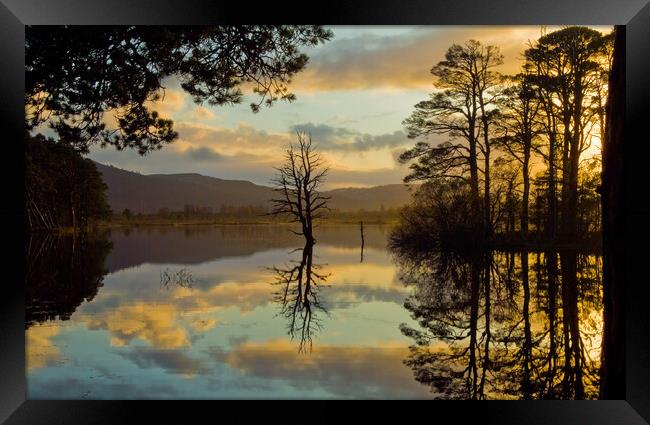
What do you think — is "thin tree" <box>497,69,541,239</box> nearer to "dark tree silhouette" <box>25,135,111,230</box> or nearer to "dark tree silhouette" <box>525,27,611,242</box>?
"dark tree silhouette" <box>525,27,611,242</box>

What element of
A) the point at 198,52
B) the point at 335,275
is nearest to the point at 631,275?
the point at 198,52

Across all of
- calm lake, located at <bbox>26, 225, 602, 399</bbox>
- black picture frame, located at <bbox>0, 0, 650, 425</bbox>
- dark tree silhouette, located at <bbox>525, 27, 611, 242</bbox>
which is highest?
dark tree silhouette, located at <bbox>525, 27, 611, 242</bbox>

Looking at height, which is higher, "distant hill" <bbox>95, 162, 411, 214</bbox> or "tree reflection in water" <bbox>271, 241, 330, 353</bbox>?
"distant hill" <bbox>95, 162, 411, 214</bbox>

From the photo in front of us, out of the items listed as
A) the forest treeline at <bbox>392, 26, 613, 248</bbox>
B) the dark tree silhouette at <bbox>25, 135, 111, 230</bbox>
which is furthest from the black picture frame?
the dark tree silhouette at <bbox>25, 135, 111, 230</bbox>

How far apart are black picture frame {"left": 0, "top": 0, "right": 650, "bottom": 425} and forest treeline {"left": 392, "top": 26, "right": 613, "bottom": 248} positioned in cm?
1281

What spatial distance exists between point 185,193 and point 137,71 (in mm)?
47942

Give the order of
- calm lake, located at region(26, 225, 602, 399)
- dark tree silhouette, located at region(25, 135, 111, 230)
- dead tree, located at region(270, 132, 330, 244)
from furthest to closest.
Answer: dark tree silhouette, located at region(25, 135, 111, 230) < dead tree, located at region(270, 132, 330, 244) < calm lake, located at region(26, 225, 602, 399)

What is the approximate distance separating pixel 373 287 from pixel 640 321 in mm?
8727

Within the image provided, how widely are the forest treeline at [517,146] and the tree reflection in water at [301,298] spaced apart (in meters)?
4.54

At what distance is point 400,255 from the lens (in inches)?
816

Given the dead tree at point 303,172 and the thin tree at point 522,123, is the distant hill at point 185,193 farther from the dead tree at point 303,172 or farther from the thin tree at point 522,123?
the thin tree at point 522,123

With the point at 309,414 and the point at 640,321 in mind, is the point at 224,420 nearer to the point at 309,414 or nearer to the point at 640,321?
the point at 309,414

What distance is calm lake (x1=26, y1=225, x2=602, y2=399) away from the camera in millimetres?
6383
